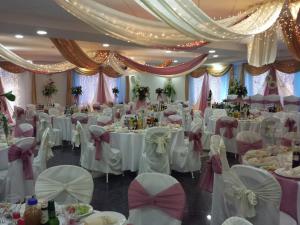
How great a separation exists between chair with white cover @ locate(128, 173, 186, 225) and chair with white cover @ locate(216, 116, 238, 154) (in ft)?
15.3

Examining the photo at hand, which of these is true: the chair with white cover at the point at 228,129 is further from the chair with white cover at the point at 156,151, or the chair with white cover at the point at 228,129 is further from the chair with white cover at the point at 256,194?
the chair with white cover at the point at 256,194

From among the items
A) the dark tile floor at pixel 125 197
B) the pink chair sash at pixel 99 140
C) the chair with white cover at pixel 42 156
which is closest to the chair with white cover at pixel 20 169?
the chair with white cover at pixel 42 156

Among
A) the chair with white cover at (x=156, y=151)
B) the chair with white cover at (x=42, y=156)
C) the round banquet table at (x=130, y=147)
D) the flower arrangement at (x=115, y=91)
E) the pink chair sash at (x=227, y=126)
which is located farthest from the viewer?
the flower arrangement at (x=115, y=91)

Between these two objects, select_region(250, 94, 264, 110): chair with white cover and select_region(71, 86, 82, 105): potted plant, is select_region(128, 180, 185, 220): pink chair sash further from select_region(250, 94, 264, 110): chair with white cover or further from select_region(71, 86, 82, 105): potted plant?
select_region(71, 86, 82, 105): potted plant

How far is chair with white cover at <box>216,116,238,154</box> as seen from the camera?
680 cm

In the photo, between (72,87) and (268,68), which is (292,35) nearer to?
(268,68)

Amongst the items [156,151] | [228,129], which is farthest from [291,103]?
[156,151]

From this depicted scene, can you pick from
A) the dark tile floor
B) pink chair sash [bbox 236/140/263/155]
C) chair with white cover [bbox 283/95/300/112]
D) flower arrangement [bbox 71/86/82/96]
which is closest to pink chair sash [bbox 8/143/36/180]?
the dark tile floor

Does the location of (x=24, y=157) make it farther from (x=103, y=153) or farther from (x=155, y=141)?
(x=155, y=141)

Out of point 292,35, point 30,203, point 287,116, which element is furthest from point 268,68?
point 30,203

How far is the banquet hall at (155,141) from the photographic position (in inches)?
93.7

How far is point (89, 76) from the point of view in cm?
1464

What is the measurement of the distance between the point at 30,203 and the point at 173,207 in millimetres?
984

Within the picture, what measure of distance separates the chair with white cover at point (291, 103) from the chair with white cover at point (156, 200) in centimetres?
876
